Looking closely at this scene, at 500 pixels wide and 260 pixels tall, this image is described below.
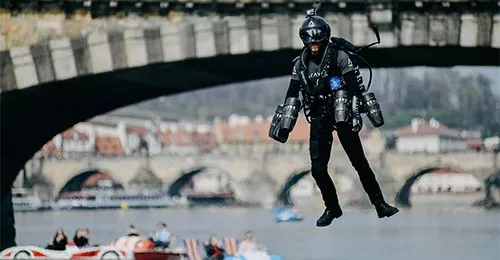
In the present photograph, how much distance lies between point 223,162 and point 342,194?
13.2 metres

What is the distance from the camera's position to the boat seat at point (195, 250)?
42375 millimetres

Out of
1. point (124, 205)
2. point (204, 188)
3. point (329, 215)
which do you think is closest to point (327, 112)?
point (329, 215)

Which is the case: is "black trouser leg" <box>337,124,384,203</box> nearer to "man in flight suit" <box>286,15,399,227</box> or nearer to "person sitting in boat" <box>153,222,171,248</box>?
"man in flight suit" <box>286,15,399,227</box>

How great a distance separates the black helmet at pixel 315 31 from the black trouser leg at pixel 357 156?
0.89 meters

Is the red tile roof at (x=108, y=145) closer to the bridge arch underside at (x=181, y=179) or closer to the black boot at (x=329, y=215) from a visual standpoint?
the bridge arch underside at (x=181, y=179)

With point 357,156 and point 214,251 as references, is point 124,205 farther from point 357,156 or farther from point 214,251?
point 357,156

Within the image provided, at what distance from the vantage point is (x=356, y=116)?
14.9m

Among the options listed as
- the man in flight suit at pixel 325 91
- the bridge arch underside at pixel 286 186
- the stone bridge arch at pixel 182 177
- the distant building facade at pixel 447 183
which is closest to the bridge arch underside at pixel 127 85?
the man in flight suit at pixel 325 91

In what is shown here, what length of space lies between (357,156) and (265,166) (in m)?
140

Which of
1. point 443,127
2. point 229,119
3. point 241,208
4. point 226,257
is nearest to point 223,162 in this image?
point 241,208

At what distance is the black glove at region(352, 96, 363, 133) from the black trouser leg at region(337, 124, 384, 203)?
9 centimetres

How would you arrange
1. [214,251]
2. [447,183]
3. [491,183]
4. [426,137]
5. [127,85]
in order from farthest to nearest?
[447,183] < [426,137] < [491,183] < [127,85] < [214,251]

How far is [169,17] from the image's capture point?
41.1m

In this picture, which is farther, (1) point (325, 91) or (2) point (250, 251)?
(2) point (250, 251)
